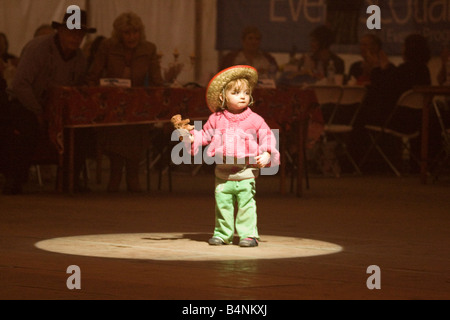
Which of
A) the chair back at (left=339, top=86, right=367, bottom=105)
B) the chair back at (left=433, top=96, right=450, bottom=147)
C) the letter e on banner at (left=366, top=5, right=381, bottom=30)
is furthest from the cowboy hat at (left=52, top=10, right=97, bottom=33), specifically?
the letter e on banner at (left=366, top=5, right=381, bottom=30)

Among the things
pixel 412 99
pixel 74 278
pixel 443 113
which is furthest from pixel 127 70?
pixel 74 278

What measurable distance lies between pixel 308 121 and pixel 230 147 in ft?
12.4

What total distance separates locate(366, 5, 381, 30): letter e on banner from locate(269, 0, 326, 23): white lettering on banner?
0.59m

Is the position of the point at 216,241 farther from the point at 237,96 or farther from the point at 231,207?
the point at 237,96

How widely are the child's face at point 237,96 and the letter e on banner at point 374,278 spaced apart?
1315 millimetres

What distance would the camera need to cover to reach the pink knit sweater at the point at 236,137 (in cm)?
575

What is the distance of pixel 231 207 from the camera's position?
5797 mm

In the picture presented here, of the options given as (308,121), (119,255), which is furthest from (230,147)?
(308,121)

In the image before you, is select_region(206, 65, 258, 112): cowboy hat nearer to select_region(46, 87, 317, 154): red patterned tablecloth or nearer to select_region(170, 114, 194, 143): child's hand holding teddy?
select_region(170, 114, 194, 143): child's hand holding teddy

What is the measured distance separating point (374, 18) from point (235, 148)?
869 cm

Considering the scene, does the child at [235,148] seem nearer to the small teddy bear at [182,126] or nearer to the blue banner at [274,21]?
the small teddy bear at [182,126]

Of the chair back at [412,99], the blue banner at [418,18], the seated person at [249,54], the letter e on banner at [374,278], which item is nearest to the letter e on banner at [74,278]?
the letter e on banner at [374,278]

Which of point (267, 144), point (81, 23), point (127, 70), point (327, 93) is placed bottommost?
point (267, 144)
